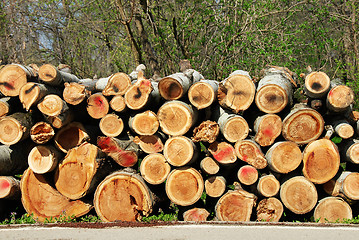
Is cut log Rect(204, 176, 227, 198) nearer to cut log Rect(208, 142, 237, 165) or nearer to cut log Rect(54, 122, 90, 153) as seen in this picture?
cut log Rect(208, 142, 237, 165)

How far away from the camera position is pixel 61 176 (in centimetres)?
405

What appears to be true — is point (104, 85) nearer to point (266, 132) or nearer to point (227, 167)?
point (227, 167)

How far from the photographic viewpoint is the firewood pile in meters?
3.80

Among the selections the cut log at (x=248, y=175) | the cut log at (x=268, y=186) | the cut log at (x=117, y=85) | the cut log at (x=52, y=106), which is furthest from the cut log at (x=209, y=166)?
the cut log at (x=52, y=106)

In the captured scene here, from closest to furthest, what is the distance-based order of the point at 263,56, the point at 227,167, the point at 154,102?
the point at 227,167, the point at 154,102, the point at 263,56

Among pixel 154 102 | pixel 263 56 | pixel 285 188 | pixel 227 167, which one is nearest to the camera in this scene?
pixel 285 188

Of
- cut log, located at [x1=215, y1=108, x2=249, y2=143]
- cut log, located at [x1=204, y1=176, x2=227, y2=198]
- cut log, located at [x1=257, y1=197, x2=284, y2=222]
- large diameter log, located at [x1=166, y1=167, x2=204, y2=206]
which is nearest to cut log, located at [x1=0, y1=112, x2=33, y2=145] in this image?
large diameter log, located at [x1=166, y1=167, x2=204, y2=206]

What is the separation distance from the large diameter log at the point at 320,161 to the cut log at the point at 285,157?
0.14m

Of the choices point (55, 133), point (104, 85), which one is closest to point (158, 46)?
point (104, 85)

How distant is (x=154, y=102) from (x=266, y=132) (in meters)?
1.71

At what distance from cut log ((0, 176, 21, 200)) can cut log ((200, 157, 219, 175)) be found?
2.68m

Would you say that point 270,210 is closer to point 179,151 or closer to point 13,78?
point 179,151

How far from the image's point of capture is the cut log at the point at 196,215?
3.95m

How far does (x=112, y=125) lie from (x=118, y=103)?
35 cm
